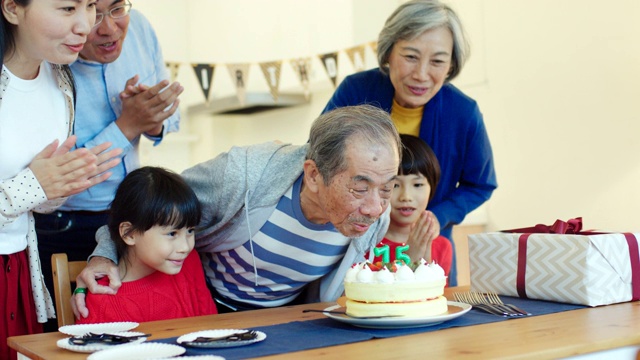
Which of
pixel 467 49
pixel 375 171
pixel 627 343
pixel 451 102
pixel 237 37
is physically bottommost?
pixel 627 343

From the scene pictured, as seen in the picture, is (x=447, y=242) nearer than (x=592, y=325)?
No

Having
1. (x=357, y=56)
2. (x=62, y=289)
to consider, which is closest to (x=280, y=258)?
(x=62, y=289)

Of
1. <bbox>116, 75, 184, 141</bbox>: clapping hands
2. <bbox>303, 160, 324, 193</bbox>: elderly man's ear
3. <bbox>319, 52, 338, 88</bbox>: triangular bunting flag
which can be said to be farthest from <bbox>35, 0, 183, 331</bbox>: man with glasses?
<bbox>319, 52, 338, 88</bbox>: triangular bunting flag

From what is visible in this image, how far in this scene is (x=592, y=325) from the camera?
4.66ft

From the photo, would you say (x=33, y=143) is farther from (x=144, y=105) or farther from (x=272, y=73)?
(x=272, y=73)

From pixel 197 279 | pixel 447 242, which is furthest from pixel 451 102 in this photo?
pixel 197 279

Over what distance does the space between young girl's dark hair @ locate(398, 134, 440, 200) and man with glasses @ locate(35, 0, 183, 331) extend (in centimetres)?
68

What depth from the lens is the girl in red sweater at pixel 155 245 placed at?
6.10 ft

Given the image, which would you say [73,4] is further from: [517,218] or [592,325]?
[517,218]

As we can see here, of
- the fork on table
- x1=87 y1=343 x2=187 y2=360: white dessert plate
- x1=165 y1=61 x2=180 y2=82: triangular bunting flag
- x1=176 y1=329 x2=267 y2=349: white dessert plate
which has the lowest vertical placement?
the fork on table

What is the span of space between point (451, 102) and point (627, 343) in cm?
119

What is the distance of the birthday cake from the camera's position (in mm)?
1422

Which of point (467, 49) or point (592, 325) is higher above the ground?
point (467, 49)

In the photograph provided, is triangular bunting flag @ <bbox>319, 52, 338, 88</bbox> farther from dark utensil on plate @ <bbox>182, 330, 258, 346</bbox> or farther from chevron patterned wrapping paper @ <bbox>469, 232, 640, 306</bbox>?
dark utensil on plate @ <bbox>182, 330, 258, 346</bbox>
